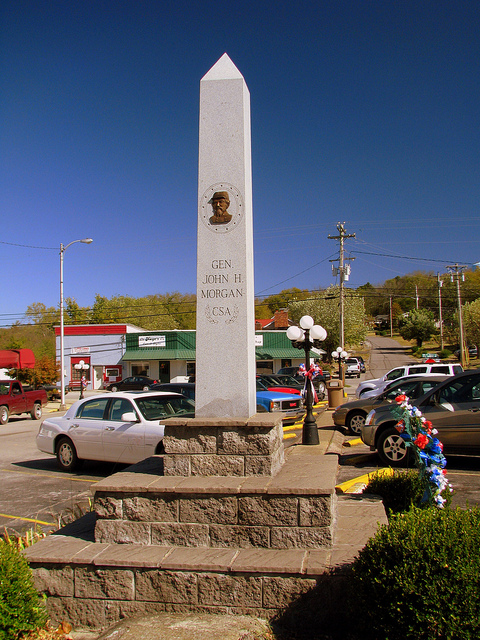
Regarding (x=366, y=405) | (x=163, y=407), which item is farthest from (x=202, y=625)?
(x=366, y=405)

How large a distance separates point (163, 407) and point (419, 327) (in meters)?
78.5

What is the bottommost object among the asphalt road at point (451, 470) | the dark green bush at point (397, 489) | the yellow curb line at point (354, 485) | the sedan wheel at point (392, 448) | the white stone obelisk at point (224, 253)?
the asphalt road at point (451, 470)

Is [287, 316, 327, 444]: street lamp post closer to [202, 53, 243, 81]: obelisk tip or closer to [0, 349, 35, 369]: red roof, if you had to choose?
[202, 53, 243, 81]: obelisk tip

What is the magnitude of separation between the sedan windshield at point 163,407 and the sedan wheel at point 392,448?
3.74 m

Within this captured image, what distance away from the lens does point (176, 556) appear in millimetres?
3982

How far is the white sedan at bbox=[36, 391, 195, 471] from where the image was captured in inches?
365

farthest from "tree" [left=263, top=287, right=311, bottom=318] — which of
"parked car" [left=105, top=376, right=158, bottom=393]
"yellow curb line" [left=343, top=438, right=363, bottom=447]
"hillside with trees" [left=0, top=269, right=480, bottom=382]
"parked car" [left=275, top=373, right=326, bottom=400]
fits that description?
"yellow curb line" [left=343, top=438, right=363, bottom=447]

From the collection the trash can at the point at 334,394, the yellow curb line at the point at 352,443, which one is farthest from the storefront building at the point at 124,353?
the yellow curb line at the point at 352,443

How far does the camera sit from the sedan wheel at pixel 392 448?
32.7ft

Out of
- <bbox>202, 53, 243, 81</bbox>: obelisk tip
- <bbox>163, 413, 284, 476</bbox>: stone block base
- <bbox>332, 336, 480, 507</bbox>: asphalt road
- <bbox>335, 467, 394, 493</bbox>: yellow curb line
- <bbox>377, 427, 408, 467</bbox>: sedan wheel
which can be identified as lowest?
<bbox>332, 336, 480, 507</bbox>: asphalt road

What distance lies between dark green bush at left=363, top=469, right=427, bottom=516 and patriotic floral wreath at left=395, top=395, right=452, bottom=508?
3.27 ft

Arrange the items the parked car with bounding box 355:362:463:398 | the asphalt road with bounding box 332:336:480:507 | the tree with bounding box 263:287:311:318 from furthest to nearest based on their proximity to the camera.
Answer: the tree with bounding box 263:287:311:318, the parked car with bounding box 355:362:463:398, the asphalt road with bounding box 332:336:480:507

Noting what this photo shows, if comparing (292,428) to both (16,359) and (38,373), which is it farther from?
(38,373)

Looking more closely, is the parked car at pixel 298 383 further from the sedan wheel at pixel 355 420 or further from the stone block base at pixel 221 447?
the stone block base at pixel 221 447
